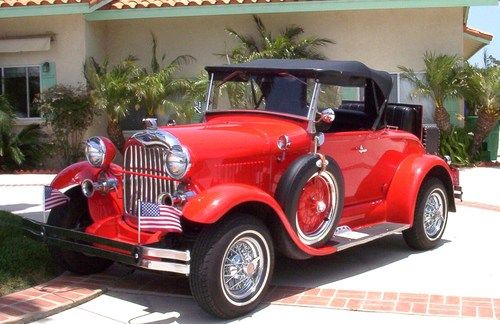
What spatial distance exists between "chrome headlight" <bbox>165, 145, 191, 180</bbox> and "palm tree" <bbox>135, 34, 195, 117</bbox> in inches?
373

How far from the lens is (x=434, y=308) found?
5.80m

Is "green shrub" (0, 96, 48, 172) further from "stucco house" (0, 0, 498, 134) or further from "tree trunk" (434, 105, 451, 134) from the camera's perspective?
"tree trunk" (434, 105, 451, 134)

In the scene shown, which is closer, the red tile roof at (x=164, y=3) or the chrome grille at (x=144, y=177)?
the chrome grille at (x=144, y=177)

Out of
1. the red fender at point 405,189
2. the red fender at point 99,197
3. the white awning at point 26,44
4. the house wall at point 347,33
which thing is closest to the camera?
the red fender at point 99,197

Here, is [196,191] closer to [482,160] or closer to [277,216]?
[277,216]

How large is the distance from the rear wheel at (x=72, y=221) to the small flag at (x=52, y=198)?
0.24 feet

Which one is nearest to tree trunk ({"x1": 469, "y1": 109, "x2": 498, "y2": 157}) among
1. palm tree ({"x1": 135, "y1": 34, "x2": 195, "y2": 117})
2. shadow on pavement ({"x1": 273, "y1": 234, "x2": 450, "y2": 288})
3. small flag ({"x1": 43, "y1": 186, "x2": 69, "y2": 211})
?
palm tree ({"x1": 135, "y1": 34, "x2": 195, "y2": 117})

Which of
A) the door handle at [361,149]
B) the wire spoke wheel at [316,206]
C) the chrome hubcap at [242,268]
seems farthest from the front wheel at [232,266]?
the door handle at [361,149]

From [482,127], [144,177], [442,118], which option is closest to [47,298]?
[144,177]

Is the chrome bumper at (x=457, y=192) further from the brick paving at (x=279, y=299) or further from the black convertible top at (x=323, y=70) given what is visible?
the brick paving at (x=279, y=299)

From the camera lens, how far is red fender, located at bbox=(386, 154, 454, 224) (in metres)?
7.40

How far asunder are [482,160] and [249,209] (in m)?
11.7

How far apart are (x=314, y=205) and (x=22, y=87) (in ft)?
37.6

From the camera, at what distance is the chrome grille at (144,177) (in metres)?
5.96
